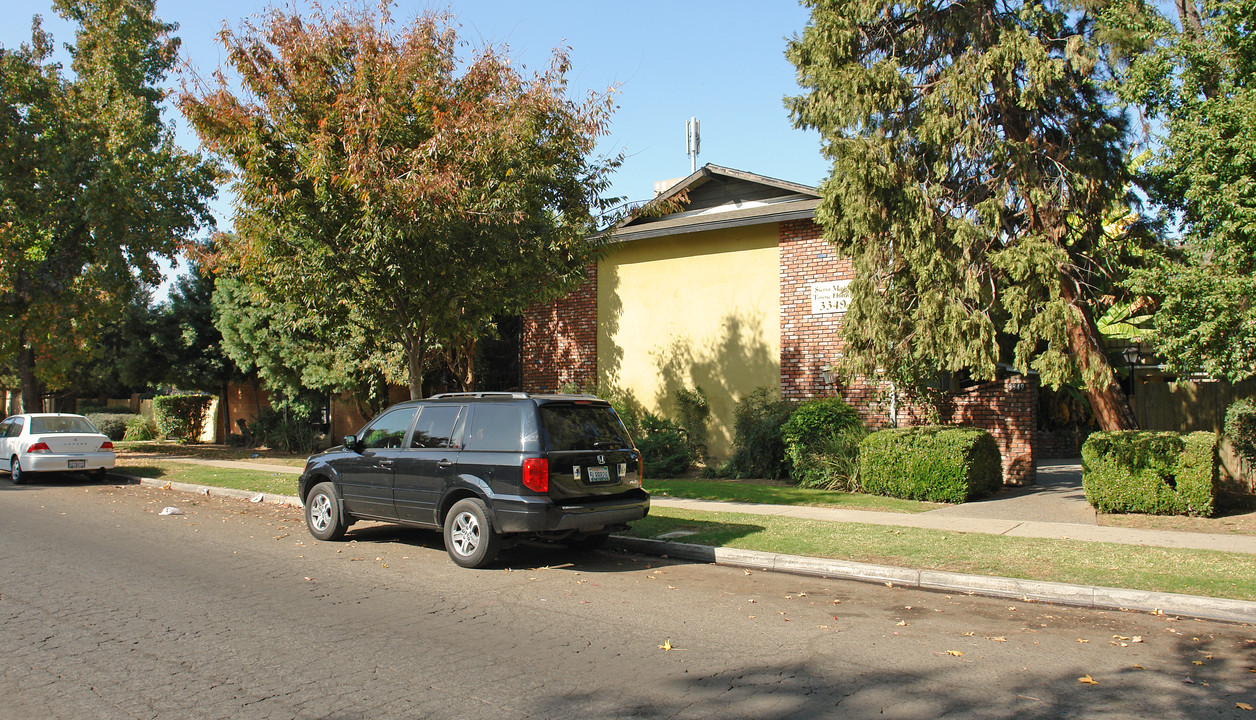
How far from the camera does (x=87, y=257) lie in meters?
22.7

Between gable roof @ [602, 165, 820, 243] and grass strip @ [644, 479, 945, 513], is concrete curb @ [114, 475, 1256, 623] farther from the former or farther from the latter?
gable roof @ [602, 165, 820, 243]

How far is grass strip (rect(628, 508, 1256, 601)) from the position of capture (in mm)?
7121

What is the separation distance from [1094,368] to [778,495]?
493cm

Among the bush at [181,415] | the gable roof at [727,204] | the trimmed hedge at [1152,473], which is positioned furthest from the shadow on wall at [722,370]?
the bush at [181,415]

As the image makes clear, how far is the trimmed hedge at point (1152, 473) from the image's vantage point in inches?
417

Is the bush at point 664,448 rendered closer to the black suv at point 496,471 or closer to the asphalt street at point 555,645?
the black suv at point 496,471

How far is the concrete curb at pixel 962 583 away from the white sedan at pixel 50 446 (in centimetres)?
1300

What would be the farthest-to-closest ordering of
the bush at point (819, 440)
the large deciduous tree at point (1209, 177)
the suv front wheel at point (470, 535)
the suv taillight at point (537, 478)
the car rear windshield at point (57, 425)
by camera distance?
the car rear windshield at point (57, 425), the bush at point (819, 440), the large deciduous tree at point (1209, 177), the suv front wheel at point (470, 535), the suv taillight at point (537, 478)

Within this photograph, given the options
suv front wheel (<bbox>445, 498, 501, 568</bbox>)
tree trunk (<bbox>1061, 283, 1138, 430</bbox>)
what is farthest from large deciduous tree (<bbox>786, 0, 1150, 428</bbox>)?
suv front wheel (<bbox>445, 498, 501, 568</bbox>)

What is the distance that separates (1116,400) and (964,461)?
3.01 m

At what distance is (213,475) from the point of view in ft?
54.3

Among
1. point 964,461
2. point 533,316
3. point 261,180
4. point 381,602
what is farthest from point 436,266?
point 533,316

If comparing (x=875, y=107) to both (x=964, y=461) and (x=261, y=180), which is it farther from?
(x=261, y=180)

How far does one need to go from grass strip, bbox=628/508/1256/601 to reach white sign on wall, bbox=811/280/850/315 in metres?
6.53
